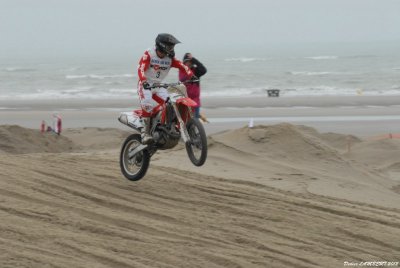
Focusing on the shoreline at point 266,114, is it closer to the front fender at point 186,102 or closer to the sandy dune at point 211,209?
the sandy dune at point 211,209

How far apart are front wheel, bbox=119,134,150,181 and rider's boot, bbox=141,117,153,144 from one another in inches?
8.4

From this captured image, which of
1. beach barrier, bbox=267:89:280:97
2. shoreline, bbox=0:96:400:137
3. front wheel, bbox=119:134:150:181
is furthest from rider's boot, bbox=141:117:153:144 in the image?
beach barrier, bbox=267:89:280:97

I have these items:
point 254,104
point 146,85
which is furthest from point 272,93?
point 146,85

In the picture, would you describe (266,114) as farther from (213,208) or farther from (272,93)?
(213,208)

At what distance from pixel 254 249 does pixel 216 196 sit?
91.7 inches

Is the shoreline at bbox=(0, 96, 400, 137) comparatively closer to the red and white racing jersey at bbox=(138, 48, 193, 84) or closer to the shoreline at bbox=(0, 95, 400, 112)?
the shoreline at bbox=(0, 95, 400, 112)

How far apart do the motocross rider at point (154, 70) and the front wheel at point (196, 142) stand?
53 cm

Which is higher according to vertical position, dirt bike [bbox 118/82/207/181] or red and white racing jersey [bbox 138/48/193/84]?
red and white racing jersey [bbox 138/48/193/84]

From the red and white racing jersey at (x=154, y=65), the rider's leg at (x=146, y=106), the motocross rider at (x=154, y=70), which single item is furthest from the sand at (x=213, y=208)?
the red and white racing jersey at (x=154, y=65)

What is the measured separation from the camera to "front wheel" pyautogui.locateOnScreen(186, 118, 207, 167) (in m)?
8.44

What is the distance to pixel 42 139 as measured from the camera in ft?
49.4

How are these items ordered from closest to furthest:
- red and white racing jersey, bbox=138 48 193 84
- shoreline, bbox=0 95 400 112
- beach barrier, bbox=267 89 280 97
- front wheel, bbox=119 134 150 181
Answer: red and white racing jersey, bbox=138 48 193 84
front wheel, bbox=119 134 150 181
shoreline, bbox=0 95 400 112
beach barrier, bbox=267 89 280 97

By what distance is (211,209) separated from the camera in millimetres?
7906

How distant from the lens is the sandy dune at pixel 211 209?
19.6 feet
